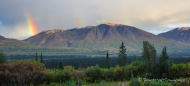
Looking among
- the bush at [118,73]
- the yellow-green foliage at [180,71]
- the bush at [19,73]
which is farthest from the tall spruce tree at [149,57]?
the bush at [19,73]

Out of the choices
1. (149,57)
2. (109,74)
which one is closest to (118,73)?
(109,74)

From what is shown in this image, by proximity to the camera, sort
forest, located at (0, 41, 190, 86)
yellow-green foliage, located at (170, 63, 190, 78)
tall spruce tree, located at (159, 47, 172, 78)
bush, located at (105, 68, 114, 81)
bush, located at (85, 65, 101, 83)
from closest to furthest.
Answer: forest, located at (0, 41, 190, 86), yellow-green foliage, located at (170, 63, 190, 78), tall spruce tree, located at (159, 47, 172, 78), bush, located at (85, 65, 101, 83), bush, located at (105, 68, 114, 81)

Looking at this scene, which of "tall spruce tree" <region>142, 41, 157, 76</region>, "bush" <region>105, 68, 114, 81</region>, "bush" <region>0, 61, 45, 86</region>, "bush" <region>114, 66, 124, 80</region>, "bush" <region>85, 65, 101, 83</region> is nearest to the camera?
"bush" <region>0, 61, 45, 86</region>

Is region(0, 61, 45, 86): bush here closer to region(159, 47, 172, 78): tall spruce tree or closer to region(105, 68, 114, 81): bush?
region(105, 68, 114, 81): bush

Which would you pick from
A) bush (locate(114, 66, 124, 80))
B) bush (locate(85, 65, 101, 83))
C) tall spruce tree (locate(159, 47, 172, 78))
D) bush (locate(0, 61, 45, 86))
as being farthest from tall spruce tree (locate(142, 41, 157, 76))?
bush (locate(0, 61, 45, 86))

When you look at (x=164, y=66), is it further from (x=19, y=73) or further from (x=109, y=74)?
(x=19, y=73)

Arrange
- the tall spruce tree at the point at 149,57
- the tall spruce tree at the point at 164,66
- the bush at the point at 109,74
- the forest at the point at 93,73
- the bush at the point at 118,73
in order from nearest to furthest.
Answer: the forest at the point at 93,73 < the tall spruce tree at the point at 164,66 < the tall spruce tree at the point at 149,57 < the bush at the point at 109,74 < the bush at the point at 118,73

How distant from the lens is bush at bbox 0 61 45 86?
1070 inches

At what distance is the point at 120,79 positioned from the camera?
30844 mm

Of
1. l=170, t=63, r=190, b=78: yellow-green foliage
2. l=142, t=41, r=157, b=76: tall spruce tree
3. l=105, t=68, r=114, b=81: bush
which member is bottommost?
l=105, t=68, r=114, b=81: bush

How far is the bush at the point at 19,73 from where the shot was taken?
89.2 feet

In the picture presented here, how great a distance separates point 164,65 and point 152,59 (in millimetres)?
2094

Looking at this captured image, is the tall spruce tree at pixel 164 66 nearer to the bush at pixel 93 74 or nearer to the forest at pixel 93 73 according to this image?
the forest at pixel 93 73

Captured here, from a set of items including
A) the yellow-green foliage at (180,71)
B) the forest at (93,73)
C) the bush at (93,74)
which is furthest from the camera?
the bush at (93,74)
